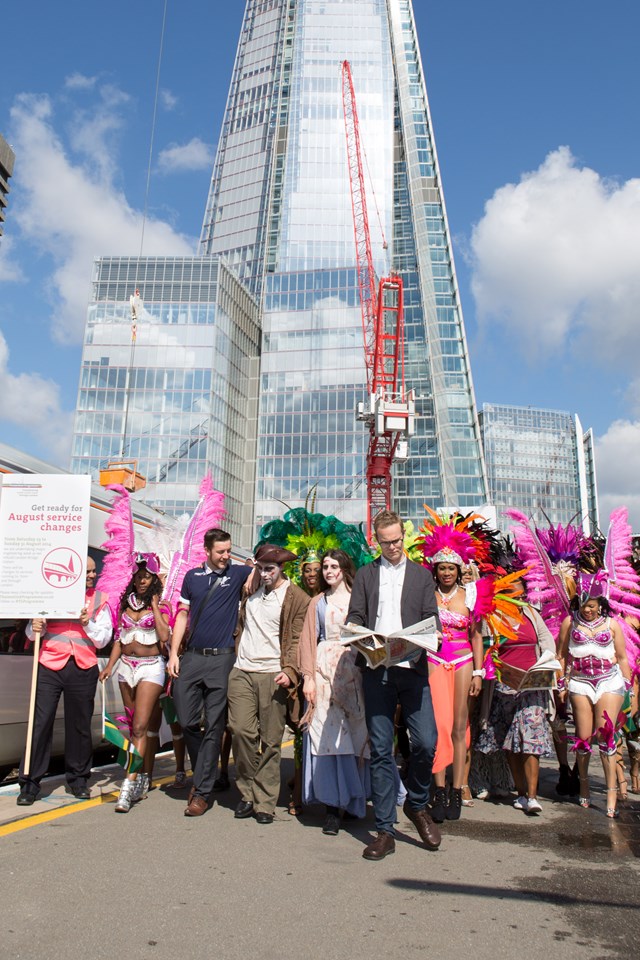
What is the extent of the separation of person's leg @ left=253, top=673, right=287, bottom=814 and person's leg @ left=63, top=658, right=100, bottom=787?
1444 millimetres

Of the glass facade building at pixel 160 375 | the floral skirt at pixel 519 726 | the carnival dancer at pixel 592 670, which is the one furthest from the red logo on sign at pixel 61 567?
the glass facade building at pixel 160 375

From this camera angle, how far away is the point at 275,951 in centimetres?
316

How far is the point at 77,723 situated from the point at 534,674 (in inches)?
142

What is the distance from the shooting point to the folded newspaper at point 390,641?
481 cm

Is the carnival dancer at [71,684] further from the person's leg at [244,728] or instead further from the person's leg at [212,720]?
the person's leg at [244,728]

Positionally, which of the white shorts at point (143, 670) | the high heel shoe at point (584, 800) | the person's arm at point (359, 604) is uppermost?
the person's arm at point (359, 604)

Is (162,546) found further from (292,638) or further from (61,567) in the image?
(292,638)

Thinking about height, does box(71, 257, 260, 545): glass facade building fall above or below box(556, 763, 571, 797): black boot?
above

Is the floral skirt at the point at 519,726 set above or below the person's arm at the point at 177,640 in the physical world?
below

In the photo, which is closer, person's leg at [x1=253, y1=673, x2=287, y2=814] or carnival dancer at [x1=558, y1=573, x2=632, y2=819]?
person's leg at [x1=253, y1=673, x2=287, y2=814]

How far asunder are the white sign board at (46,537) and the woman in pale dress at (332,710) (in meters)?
1.90

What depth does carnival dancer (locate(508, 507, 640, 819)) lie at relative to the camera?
6.36 meters

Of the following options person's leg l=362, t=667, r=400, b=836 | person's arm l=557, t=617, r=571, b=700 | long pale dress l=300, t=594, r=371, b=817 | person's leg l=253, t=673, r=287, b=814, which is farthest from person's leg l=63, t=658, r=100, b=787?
person's arm l=557, t=617, r=571, b=700

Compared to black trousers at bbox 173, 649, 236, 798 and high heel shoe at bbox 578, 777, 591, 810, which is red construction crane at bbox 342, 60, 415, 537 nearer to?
high heel shoe at bbox 578, 777, 591, 810
